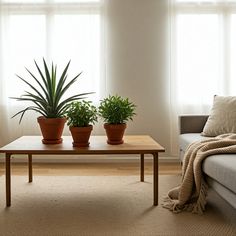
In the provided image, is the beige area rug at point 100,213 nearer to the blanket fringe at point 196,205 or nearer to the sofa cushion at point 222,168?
the blanket fringe at point 196,205

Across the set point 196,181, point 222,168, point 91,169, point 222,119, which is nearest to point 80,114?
point 196,181

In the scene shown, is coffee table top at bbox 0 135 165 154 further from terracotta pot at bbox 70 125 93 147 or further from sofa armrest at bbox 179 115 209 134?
sofa armrest at bbox 179 115 209 134

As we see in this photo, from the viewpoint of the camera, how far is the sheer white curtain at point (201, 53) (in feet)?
14.4

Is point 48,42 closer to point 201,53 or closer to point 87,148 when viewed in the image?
point 201,53

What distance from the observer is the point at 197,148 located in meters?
2.62

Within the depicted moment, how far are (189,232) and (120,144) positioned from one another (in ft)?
2.82

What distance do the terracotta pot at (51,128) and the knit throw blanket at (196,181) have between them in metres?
0.93

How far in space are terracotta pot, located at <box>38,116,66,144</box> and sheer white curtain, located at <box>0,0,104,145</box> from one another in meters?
1.72

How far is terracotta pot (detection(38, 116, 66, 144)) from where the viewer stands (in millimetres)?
2707

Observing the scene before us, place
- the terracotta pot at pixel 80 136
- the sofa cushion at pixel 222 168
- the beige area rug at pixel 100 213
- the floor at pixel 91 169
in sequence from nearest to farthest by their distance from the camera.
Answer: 1. the sofa cushion at pixel 222 168
2. the beige area rug at pixel 100 213
3. the terracotta pot at pixel 80 136
4. the floor at pixel 91 169

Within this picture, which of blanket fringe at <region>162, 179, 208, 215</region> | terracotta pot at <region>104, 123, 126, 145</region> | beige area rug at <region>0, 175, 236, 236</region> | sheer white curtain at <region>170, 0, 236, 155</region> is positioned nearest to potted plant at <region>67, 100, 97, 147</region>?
terracotta pot at <region>104, 123, 126, 145</region>

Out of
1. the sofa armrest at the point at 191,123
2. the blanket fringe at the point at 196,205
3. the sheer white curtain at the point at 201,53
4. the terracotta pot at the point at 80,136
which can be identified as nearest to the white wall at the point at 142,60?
the sheer white curtain at the point at 201,53

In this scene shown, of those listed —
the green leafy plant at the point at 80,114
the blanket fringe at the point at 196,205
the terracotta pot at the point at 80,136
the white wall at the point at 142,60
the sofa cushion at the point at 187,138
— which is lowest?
the blanket fringe at the point at 196,205

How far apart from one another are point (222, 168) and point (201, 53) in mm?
2555
